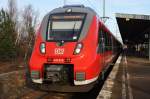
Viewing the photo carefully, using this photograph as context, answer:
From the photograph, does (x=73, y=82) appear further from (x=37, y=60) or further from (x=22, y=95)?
(x=22, y=95)

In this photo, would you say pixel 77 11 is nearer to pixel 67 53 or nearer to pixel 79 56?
pixel 67 53

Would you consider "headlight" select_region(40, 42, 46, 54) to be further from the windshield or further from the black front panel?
the black front panel

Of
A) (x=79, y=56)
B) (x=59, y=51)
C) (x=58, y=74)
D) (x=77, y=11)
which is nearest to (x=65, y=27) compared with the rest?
(x=77, y=11)

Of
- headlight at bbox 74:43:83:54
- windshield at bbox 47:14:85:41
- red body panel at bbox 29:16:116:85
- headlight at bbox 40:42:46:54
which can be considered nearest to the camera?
red body panel at bbox 29:16:116:85

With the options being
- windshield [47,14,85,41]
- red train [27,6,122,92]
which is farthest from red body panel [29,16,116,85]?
windshield [47,14,85,41]

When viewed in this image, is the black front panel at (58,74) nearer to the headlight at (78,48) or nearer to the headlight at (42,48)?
the headlight at (78,48)

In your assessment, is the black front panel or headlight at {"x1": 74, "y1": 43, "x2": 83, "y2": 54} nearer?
the black front panel

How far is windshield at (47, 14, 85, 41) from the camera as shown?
1252 centimetres

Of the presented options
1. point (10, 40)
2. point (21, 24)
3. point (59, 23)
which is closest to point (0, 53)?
point (10, 40)

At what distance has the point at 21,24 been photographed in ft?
267

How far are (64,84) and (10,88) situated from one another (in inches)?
144

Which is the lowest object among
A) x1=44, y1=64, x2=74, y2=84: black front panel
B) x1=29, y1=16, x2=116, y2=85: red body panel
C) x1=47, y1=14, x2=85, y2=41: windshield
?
x1=44, y1=64, x2=74, y2=84: black front panel

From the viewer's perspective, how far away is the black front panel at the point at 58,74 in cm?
1176

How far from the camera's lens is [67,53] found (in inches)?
473
